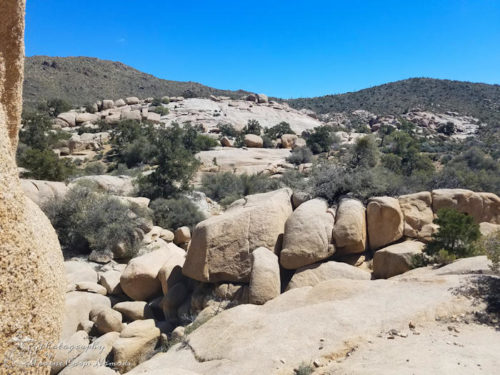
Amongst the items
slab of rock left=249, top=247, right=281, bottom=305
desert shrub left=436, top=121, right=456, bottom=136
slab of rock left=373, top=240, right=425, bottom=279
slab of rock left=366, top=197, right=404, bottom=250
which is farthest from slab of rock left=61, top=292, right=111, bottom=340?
desert shrub left=436, top=121, right=456, bottom=136

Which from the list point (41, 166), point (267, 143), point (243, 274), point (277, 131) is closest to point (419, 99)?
point (277, 131)

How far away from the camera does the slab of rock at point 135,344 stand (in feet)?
19.0

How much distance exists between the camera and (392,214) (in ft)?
26.0

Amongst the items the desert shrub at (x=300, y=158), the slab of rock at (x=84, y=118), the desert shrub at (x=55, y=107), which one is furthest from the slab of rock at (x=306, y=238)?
the desert shrub at (x=55, y=107)

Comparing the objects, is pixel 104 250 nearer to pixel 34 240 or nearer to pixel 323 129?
pixel 34 240

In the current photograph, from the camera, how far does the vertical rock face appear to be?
83.0 inches

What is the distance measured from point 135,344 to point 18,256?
4.70 m

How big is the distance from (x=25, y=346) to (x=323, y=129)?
3421 cm

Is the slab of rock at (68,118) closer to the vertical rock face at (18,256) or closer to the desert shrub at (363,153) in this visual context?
the desert shrub at (363,153)

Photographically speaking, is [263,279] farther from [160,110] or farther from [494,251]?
[160,110]

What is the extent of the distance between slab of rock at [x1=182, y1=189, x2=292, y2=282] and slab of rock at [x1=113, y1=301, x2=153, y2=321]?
4.69 feet

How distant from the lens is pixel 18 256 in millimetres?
2205

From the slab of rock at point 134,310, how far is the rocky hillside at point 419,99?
60.5 meters

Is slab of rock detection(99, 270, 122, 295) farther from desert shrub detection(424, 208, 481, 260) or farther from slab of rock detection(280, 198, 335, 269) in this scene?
desert shrub detection(424, 208, 481, 260)
